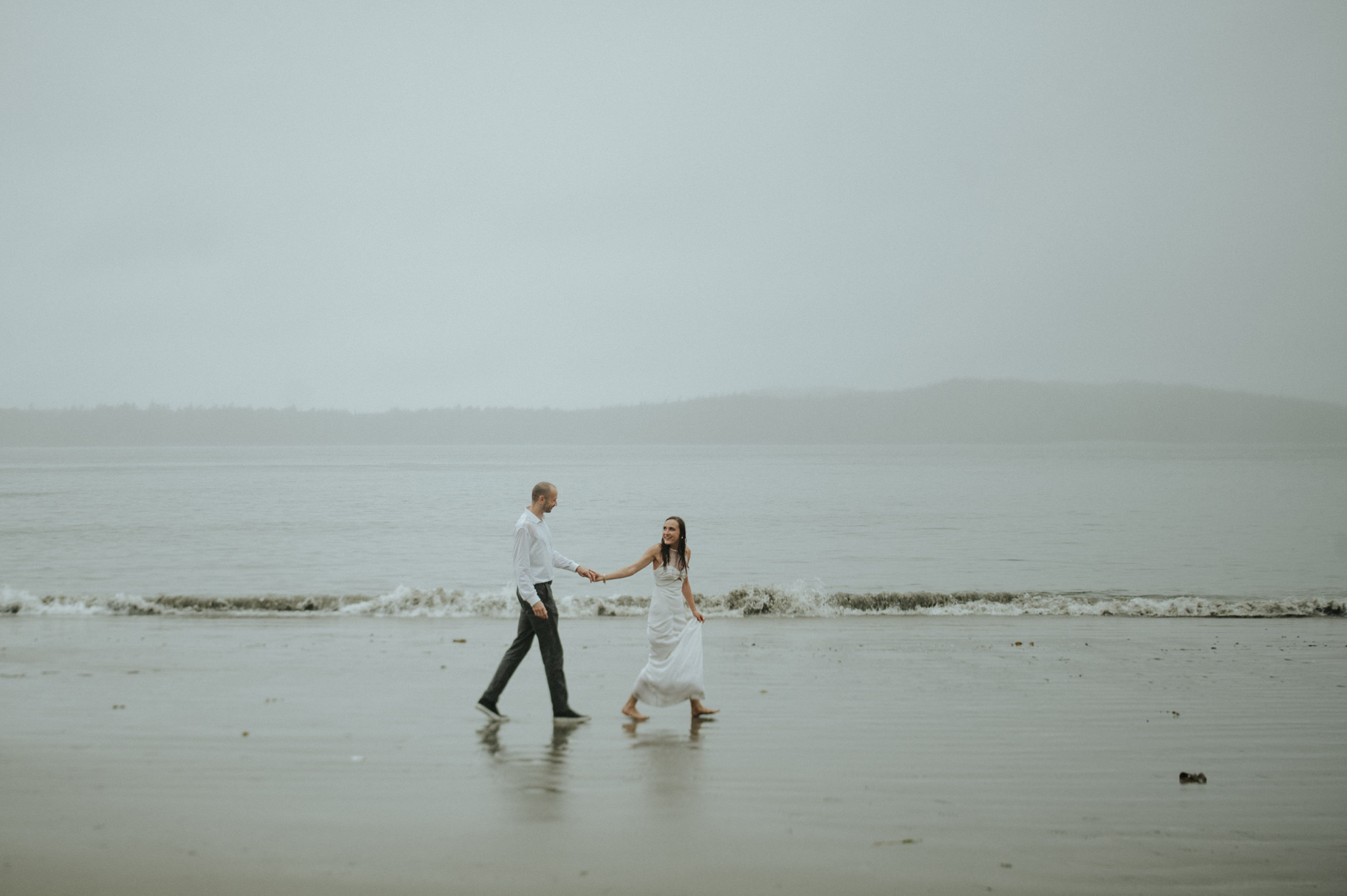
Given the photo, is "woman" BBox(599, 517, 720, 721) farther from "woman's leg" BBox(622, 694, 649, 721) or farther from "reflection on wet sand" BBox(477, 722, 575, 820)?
"reflection on wet sand" BBox(477, 722, 575, 820)

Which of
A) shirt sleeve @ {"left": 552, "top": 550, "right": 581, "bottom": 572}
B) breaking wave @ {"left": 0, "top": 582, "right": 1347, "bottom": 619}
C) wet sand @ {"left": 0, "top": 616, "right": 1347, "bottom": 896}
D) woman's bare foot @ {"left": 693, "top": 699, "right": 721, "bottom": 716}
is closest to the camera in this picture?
wet sand @ {"left": 0, "top": 616, "right": 1347, "bottom": 896}

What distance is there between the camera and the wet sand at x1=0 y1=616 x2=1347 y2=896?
4.59 meters

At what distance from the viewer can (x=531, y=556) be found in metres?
7.76

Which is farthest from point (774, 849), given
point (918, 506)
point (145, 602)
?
point (918, 506)

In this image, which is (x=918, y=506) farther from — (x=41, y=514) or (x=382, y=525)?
(x=41, y=514)

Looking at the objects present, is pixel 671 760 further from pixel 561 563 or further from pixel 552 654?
pixel 561 563

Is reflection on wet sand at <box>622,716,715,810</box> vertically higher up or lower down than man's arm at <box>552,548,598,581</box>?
lower down

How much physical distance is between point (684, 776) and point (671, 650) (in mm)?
1887

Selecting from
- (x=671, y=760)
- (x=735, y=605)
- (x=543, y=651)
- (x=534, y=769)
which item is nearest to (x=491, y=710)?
(x=543, y=651)

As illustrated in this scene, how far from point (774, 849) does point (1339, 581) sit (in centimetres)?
2803

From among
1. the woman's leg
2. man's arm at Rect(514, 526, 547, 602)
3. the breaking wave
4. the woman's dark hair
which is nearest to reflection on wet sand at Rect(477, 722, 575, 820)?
the woman's leg

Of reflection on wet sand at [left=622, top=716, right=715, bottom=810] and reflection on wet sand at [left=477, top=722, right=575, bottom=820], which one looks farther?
reflection on wet sand at [left=622, top=716, right=715, bottom=810]

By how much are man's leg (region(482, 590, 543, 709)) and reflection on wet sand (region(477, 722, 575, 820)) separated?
28 centimetres

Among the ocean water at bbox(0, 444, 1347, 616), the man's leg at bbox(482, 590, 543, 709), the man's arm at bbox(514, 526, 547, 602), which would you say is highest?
the man's arm at bbox(514, 526, 547, 602)
